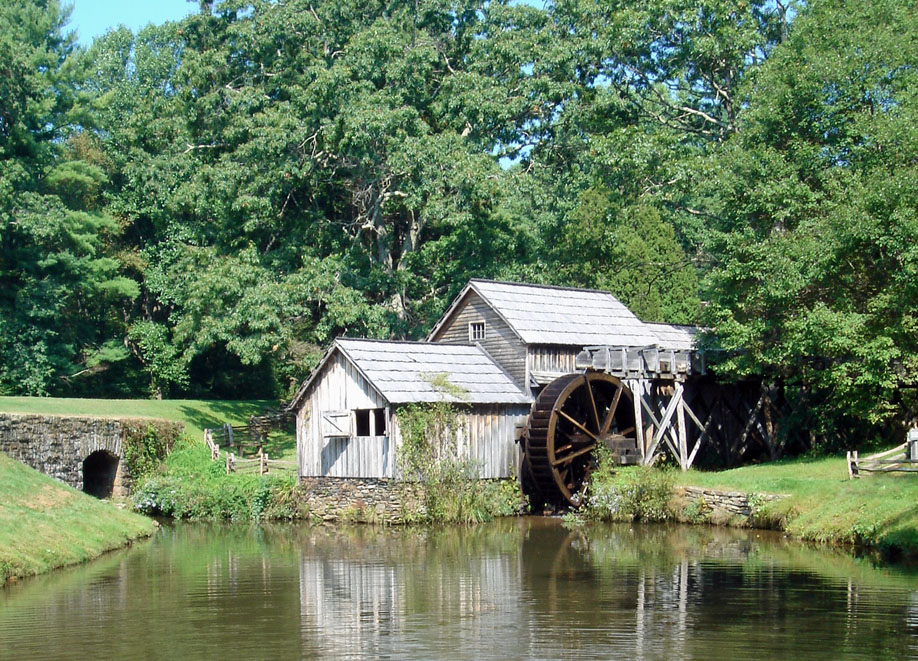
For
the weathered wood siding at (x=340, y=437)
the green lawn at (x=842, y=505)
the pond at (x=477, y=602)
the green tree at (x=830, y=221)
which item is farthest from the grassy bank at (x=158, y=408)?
the green lawn at (x=842, y=505)

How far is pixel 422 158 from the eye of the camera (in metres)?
39.2

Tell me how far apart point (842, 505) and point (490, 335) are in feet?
39.9

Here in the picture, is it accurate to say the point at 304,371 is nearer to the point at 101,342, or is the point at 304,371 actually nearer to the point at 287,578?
the point at 101,342

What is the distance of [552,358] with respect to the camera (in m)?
31.8

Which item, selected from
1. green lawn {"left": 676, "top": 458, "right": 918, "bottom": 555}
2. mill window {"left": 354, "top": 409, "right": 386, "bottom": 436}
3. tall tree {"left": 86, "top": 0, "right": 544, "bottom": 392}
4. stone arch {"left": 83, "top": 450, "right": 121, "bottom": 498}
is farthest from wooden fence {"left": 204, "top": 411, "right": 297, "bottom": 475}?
green lawn {"left": 676, "top": 458, "right": 918, "bottom": 555}

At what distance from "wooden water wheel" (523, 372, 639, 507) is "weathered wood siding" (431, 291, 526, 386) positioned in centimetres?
136

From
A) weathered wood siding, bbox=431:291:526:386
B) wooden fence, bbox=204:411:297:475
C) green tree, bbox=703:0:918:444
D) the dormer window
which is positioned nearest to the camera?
green tree, bbox=703:0:918:444

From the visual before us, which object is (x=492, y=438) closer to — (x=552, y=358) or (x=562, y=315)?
(x=552, y=358)

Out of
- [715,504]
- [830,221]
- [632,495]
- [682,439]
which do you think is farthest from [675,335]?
[715,504]

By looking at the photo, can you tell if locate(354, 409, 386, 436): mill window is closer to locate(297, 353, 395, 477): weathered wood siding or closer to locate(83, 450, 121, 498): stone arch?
locate(297, 353, 395, 477): weathered wood siding

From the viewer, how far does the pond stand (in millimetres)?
13945

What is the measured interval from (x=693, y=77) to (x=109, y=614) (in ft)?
100

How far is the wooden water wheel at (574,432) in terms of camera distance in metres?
29.5

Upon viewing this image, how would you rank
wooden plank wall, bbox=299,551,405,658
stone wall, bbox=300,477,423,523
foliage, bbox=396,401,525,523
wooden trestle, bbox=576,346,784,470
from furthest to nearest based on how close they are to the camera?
wooden trestle, bbox=576,346,784,470 < stone wall, bbox=300,477,423,523 < foliage, bbox=396,401,525,523 < wooden plank wall, bbox=299,551,405,658
